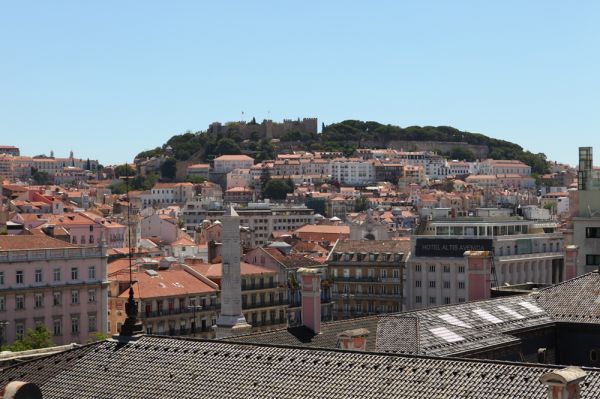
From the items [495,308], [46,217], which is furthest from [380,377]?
[46,217]

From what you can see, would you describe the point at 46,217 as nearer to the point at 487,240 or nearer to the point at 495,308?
the point at 487,240

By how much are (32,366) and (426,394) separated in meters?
7.57

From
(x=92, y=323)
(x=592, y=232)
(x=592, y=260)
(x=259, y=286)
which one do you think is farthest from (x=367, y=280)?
(x=592, y=260)

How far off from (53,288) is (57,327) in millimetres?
1776

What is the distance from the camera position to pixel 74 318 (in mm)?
55781

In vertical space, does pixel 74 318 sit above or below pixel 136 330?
below

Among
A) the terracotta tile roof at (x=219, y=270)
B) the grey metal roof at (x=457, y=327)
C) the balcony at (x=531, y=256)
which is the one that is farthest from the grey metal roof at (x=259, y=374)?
the balcony at (x=531, y=256)

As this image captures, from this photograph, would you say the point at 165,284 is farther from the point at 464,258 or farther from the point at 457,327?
the point at 457,327

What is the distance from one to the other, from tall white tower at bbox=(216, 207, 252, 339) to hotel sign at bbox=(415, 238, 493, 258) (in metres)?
28.1

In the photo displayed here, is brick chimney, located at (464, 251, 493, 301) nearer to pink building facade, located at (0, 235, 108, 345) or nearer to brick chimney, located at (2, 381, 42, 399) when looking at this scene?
brick chimney, located at (2, 381, 42, 399)

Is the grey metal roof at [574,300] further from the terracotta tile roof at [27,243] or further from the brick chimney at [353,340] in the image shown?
the terracotta tile roof at [27,243]

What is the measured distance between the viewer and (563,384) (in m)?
14.9

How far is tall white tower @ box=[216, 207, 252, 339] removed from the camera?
4119 cm

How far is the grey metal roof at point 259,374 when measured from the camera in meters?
17.4
